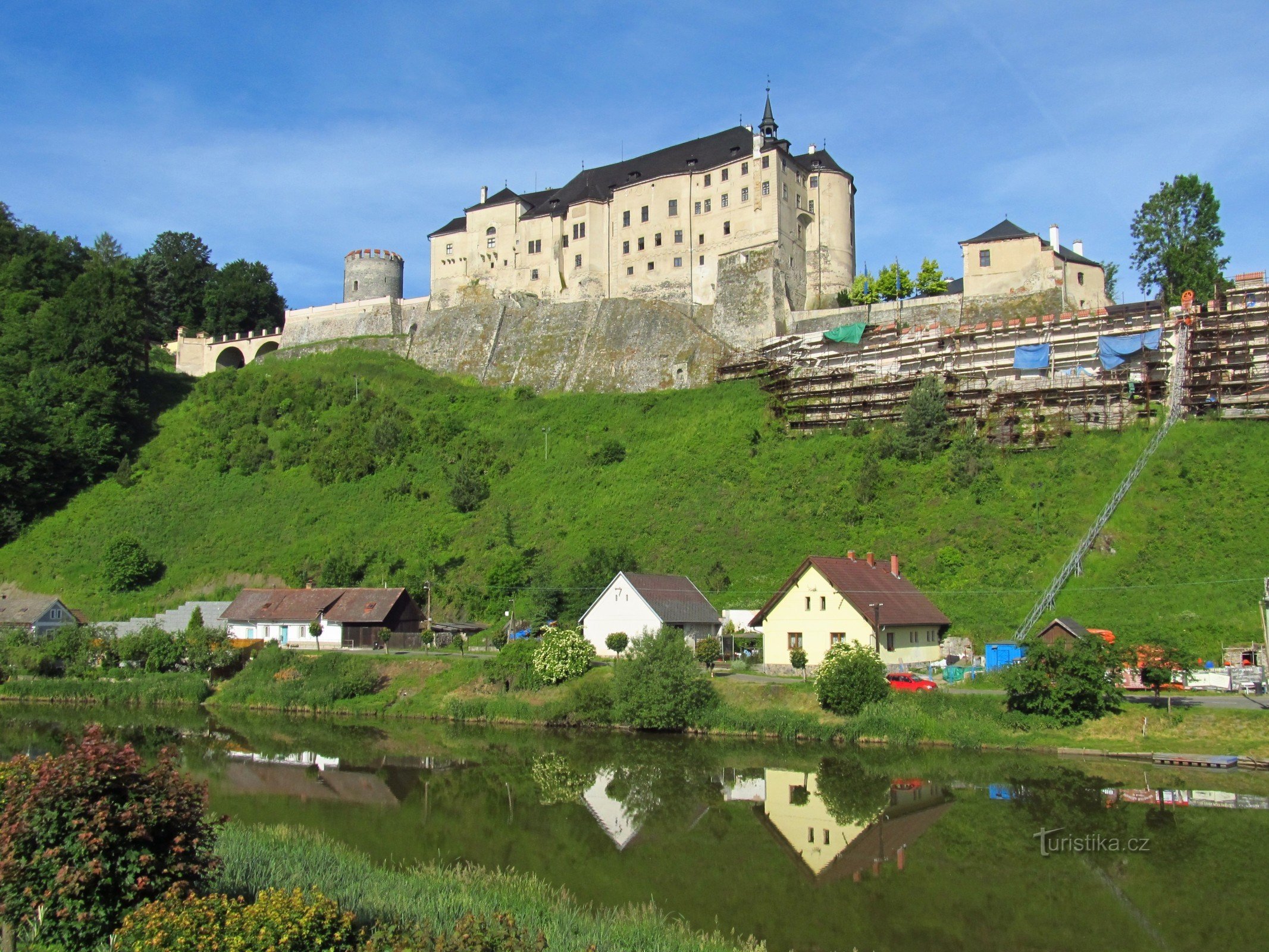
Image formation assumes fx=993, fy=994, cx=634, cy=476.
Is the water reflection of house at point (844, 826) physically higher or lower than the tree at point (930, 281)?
lower

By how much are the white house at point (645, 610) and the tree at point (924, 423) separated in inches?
512

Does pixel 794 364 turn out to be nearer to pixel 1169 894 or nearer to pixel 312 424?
pixel 312 424

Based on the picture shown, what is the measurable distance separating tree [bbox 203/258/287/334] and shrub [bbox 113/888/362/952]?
276 feet

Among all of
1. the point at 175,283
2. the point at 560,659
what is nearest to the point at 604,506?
the point at 560,659

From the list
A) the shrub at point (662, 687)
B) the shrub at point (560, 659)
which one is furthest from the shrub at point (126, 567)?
the shrub at point (662, 687)

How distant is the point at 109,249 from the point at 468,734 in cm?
7611

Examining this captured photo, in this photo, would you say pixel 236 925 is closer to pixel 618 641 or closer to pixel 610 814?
pixel 610 814

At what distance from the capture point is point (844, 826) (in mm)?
19641

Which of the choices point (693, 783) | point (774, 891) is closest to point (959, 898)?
point (774, 891)

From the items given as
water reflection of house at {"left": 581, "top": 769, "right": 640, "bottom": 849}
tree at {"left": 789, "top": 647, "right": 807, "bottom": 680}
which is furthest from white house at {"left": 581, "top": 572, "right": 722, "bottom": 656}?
water reflection of house at {"left": 581, "top": 769, "right": 640, "bottom": 849}

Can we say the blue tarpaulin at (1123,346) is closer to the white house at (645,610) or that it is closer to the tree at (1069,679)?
the white house at (645,610)

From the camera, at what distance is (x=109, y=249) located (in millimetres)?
89188

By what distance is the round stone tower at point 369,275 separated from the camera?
79.9 metres

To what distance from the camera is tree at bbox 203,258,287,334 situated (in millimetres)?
86688
